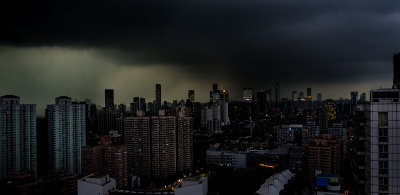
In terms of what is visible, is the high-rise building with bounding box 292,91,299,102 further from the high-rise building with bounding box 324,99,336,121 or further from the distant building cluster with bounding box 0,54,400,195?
the distant building cluster with bounding box 0,54,400,195

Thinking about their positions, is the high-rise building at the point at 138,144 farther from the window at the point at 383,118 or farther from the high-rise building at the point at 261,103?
the high-rise building at the point at 261,103

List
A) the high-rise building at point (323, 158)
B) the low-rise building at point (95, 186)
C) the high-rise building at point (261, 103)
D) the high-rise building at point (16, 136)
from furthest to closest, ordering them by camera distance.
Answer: the high-rise building at point (261, 103), the high-rise building at point (323, 158), the high-rise building at point (16, 136), the low-rise building at point (95, 186)

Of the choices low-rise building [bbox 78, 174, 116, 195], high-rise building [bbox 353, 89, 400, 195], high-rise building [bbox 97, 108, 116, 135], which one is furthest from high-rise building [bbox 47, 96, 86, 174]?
high-rise building [bbox 353, 89, 400, 195]

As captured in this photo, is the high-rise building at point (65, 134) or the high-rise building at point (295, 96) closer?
the high-rise building at point (65, 134)

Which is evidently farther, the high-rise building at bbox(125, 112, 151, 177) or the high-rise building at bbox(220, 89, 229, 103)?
the high-rise building at bbox(220, 89, 229, 103)

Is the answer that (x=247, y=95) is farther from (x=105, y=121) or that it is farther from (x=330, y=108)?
(x=105, y=121)

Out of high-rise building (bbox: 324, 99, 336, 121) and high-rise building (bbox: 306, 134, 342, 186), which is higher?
high-rise building (bbox: 324, 99, 336, 121)

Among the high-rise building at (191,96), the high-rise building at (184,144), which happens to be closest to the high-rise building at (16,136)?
the high-rise building at (184,144)
